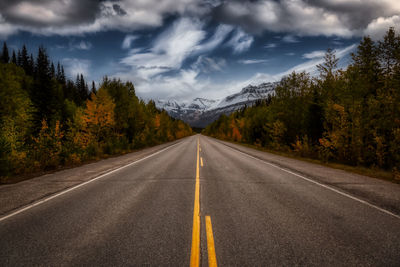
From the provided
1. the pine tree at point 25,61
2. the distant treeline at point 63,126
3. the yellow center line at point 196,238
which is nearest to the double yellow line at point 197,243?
the yellow center line at point 196,238

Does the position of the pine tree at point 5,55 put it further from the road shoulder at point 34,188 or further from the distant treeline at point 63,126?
the road shoulder at point 34,188

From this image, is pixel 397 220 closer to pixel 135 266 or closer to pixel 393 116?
pixel 135 266

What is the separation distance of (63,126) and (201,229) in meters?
35.3

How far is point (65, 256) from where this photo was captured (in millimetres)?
2953

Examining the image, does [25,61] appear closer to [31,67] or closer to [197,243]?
[31,67]

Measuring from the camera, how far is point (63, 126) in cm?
3081

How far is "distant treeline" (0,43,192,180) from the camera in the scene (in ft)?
32.1

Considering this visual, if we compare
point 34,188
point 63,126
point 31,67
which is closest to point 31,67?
point 31,67

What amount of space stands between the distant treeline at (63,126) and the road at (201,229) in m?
5.89

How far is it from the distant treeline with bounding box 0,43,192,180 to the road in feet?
19.3

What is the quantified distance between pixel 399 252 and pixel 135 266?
4198mm

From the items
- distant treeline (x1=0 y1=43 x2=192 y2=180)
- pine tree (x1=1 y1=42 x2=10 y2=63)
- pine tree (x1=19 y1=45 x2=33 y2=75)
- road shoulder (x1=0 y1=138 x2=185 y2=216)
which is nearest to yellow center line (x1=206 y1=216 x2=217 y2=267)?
road shoulder (x1=0 y1=138 x2=185 y2=216)

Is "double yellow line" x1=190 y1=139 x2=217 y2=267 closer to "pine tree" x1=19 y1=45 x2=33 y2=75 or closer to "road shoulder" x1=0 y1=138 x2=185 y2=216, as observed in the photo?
"road shoulder" x1=0 y1=138 x2=185 y2=216

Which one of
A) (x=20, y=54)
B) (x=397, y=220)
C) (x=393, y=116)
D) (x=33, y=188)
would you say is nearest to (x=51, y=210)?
(x=33, y=188)
